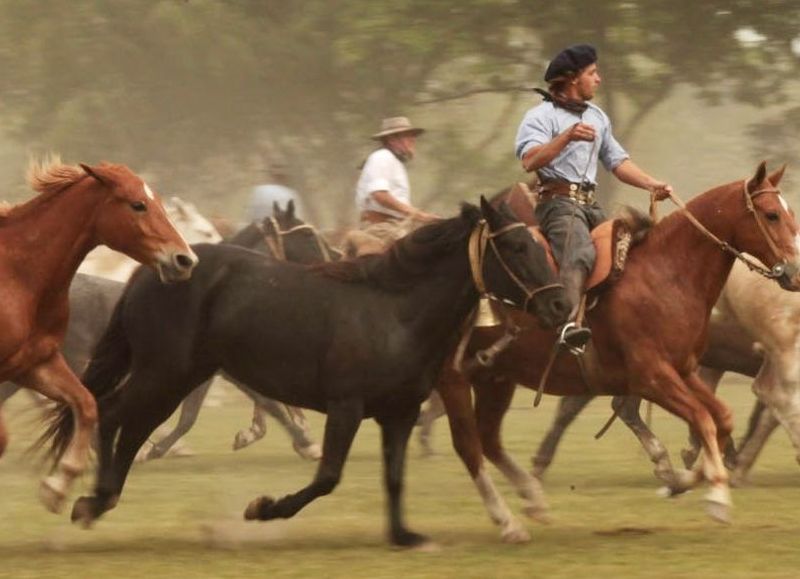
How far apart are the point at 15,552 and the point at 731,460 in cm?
520

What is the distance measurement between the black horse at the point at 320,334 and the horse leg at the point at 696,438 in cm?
335

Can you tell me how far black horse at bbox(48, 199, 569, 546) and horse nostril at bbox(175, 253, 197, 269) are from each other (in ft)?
1.14

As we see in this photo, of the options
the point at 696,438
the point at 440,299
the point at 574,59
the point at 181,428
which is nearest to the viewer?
the point at 440,299

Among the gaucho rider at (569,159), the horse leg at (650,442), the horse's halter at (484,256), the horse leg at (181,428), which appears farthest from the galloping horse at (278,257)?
the horse's halter at (484,256)

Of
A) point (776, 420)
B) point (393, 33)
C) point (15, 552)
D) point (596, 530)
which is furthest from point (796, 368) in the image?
point (393, 33)

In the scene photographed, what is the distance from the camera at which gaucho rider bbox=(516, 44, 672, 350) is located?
10383mm

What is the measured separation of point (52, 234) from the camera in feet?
32.2

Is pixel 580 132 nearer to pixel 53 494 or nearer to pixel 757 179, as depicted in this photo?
pixel 757 179

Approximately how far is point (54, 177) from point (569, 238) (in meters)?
2.67

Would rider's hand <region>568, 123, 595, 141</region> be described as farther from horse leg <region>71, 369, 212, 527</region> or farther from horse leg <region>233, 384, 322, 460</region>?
horse leg <region>233, 384, 322, 460</region>

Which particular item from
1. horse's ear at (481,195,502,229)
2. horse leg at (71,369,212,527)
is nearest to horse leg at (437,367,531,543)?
horse's ear at (481,195,502,229)

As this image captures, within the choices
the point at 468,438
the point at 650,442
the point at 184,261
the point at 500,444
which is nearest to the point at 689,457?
the point at 650,442

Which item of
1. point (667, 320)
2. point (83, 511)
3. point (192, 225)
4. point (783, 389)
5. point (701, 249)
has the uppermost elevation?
point (701, 249)

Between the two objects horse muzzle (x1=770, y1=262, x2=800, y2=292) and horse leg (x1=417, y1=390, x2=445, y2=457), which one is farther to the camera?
horse leg (x1=417, y1=390, x2=445, y2=457)
